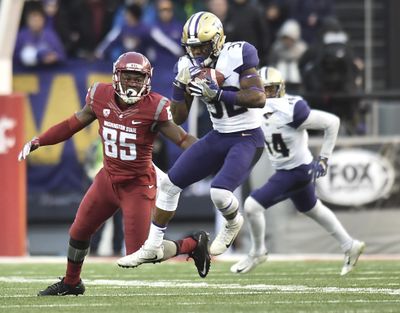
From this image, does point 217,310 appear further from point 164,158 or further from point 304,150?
point 164,158

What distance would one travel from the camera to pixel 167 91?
517 inches

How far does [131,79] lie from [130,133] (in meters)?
0.32

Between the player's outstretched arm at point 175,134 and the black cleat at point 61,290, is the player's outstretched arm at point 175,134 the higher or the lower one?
the higher one

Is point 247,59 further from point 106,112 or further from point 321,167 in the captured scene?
point 321,167

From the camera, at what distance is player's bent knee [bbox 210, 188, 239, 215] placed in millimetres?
7855

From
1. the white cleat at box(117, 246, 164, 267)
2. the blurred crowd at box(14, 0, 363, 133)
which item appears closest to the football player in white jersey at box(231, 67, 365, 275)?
the white cleat at box(117, 246, 164, 267)

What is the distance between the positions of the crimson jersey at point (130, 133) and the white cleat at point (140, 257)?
411mm

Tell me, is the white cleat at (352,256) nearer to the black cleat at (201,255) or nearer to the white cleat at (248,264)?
the white cleat at (248,264)

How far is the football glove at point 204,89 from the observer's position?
305 inches

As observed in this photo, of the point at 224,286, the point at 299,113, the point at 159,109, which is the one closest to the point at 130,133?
the point at 159,109

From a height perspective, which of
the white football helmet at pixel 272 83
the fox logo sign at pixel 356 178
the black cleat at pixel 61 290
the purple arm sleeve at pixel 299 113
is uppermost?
the white football helmet at pixel 272 83

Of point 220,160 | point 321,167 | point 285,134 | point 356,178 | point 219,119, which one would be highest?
point 219,119

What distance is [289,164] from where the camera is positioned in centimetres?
966

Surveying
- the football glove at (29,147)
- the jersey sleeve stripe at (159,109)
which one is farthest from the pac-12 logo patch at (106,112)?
the football glove at (29,147)
